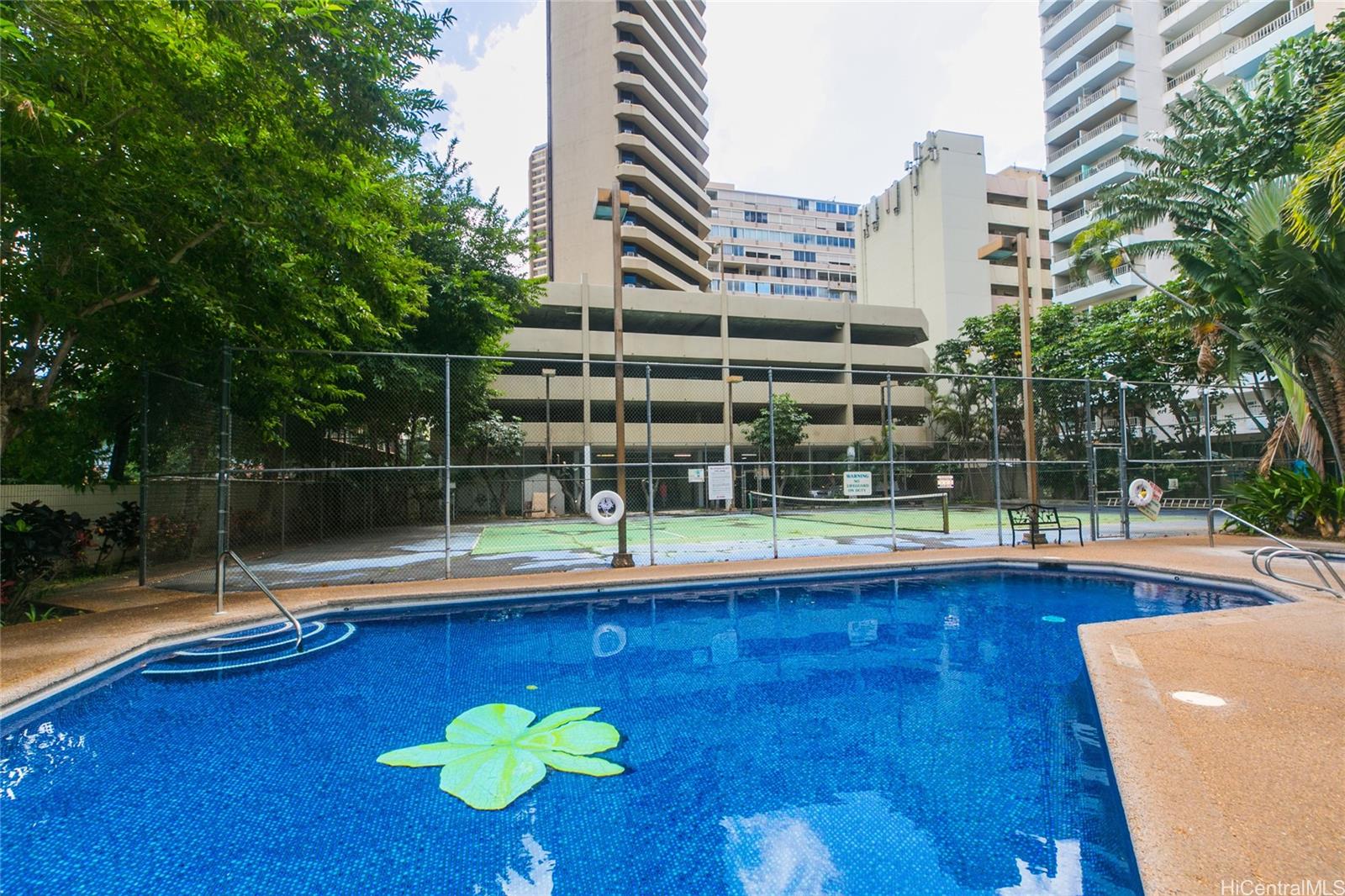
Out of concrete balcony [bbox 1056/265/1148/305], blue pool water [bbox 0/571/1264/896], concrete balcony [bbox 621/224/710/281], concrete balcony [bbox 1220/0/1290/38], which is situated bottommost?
blue pool water [bbox 0/571/1264/896]

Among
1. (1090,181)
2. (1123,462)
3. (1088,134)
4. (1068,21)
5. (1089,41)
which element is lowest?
(1123,462)

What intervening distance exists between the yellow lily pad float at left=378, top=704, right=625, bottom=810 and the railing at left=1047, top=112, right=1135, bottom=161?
56.3 metres

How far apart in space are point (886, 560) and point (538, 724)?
7474 millimetres

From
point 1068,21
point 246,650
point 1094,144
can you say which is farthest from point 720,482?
point 1068,21

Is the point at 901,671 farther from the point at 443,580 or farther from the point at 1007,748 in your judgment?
the point at 443,580

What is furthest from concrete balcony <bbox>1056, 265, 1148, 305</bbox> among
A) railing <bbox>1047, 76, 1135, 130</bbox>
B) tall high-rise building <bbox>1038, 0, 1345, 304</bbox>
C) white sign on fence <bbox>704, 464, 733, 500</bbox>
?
white sign on fence <bbox>704, 464, 733, 500</bbox>

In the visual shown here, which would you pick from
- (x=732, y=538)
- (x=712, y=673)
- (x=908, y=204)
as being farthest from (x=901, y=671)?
(x=908, y=204)

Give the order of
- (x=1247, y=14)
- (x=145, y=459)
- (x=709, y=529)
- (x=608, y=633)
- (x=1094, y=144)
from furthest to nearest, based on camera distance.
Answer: (x=1094, y=144)
(x=1247, y=14)
(x=709, y=529)
(x=145, y=459)
(x=608, y=633)

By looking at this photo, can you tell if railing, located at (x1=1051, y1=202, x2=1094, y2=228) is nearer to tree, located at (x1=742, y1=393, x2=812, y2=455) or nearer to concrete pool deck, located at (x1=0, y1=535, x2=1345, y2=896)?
tree, located at (x1=742, y1=393, x2=812, y2=455)

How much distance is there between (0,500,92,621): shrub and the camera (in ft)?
23.2

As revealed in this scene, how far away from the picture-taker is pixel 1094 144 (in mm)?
45969

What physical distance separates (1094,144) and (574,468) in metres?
49.7

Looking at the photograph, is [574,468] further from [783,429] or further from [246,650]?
[783,429]

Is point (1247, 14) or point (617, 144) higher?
point (1247, 14)
